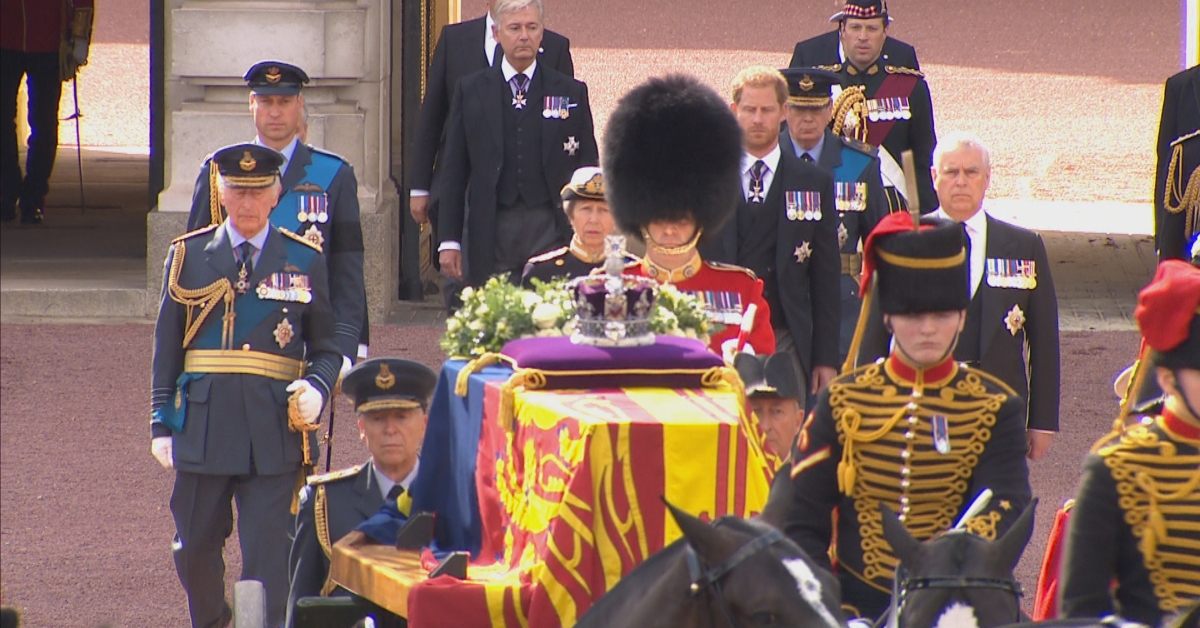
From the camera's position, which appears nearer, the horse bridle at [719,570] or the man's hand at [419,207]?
the horse bridle at [719,570]

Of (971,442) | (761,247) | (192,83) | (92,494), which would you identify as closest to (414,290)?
(192,83)

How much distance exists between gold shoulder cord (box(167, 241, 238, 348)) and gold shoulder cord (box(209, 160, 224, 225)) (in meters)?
0.55

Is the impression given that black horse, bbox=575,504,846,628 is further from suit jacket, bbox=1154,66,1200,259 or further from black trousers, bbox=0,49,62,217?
black trousers, bbox=0,49,62,217

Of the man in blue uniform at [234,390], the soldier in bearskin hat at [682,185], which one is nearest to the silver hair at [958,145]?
the soldier in bearskin hat at [682,185]

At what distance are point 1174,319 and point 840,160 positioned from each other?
13.4ft

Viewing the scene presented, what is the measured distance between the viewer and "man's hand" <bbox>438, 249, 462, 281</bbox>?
27.9 feet

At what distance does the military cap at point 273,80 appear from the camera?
706cm

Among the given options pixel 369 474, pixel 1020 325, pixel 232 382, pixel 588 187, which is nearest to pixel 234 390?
pixel 232 382

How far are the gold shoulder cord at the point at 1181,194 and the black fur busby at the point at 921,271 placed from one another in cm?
399

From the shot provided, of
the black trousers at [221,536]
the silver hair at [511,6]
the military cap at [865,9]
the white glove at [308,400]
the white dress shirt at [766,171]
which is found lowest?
the black trousers at [221,536]

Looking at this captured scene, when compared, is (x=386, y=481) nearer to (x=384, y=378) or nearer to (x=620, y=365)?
(x=384, y=378)

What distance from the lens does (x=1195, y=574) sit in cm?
353

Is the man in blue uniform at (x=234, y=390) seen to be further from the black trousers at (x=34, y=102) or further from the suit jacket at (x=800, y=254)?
the black trousers at (x=34, y=102)

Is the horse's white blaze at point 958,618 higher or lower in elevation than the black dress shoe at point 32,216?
lower
